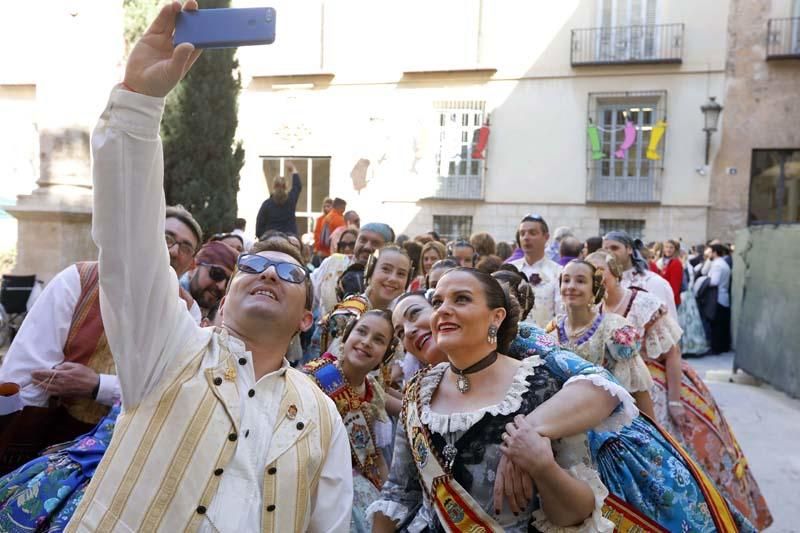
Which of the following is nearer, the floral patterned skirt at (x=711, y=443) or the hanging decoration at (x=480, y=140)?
the floral patterned skirt at (x=711, y=443)

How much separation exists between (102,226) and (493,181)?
1777cm

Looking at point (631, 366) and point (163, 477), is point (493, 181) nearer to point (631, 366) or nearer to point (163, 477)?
point (631, 366)

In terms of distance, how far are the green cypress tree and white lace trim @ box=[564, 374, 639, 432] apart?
9.53 meters

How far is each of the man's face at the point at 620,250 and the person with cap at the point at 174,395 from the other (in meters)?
4.05

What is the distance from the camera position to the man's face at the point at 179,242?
316 centimetres

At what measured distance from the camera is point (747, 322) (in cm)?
984

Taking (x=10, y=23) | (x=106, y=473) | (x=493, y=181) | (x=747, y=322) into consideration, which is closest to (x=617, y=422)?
(x=106, y=473)

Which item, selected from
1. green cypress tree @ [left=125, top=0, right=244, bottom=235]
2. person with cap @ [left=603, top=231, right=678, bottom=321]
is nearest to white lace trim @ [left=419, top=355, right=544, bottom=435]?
person with cap @ [left=603, top=231, right=678, bottom=321]

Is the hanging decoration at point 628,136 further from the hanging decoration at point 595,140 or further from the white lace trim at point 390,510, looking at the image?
the white lace trim at point 390,510

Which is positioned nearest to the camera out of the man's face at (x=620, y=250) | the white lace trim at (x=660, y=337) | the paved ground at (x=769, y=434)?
the white lace trim at (x=660, y=337)

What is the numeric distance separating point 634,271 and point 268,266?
166 inches

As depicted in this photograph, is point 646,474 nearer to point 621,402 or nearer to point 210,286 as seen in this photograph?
point 621,402

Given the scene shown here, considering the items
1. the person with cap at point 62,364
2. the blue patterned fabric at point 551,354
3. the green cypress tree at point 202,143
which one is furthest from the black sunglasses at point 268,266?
the green cypress tree at point 202,143

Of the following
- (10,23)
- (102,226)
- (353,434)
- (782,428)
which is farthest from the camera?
(10,23)
